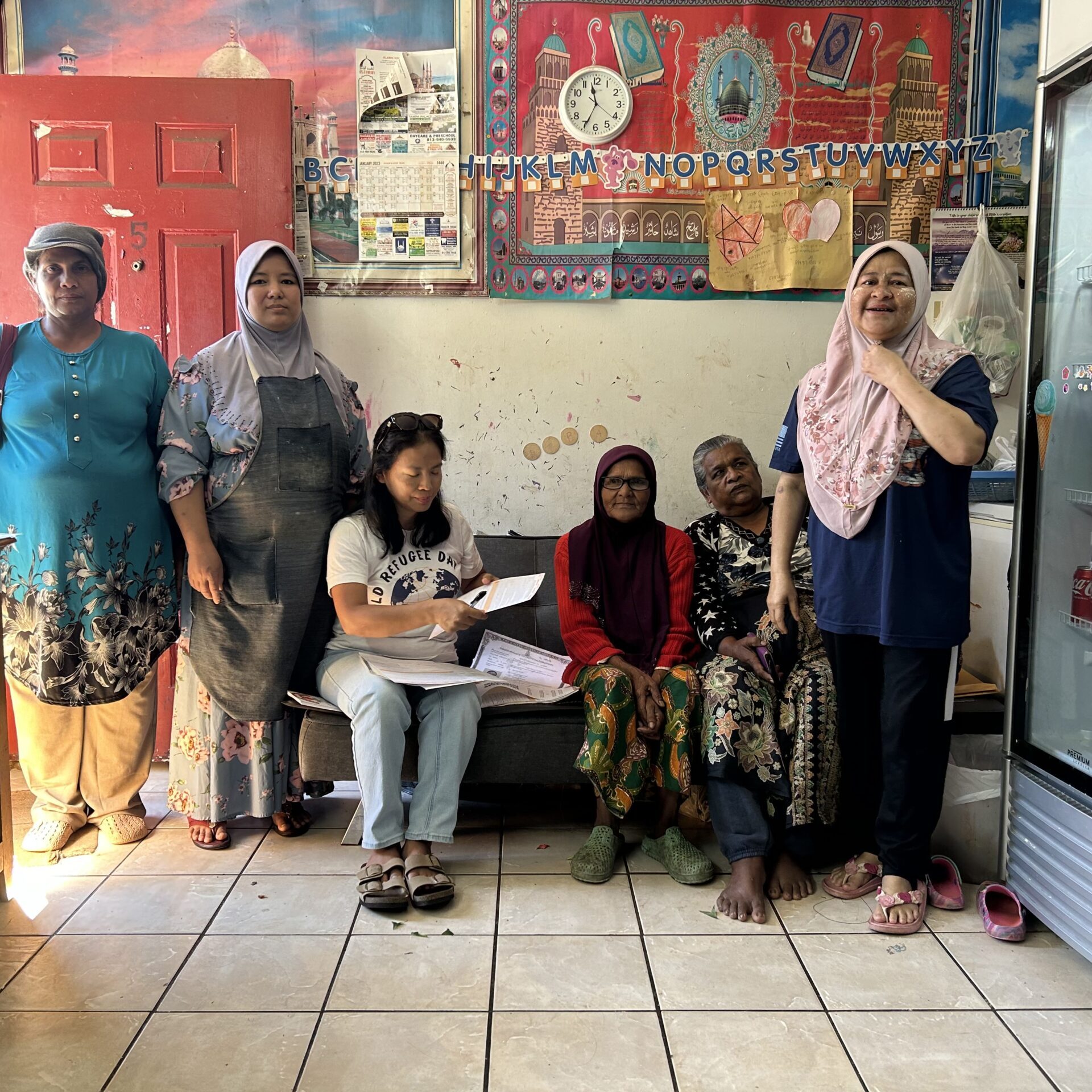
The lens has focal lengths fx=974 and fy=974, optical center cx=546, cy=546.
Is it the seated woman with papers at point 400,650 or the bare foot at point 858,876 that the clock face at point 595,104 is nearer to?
the seated woman with papers at point 400,650

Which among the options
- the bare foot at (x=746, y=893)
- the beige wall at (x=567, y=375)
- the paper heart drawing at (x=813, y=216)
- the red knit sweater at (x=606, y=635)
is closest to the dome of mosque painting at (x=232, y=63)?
the beige wall at (x=567, y=375)

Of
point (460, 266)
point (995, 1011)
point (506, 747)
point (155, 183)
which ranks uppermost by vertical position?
point (155, 183)

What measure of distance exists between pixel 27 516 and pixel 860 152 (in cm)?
265

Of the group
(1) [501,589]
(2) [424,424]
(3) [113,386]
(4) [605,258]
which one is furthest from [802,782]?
(3) [113,386]

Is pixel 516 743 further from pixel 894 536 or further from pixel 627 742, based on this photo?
pixel 894 536

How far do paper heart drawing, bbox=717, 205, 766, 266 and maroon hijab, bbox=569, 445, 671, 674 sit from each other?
91 cm

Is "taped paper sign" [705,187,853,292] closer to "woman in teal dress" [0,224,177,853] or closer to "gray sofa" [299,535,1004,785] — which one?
"gray sofa" [299,535,1004,785]

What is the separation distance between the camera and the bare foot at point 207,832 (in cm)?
255

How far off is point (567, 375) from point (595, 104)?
84cm

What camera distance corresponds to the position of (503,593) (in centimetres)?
226

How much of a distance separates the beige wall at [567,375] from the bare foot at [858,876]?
4.29ft

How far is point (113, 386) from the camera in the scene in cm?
244

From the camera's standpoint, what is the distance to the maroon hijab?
2.61 meters

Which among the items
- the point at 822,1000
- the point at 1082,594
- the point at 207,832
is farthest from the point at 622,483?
the point at 207,832
